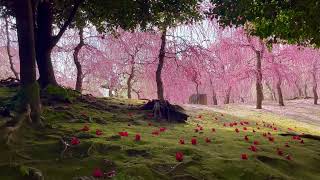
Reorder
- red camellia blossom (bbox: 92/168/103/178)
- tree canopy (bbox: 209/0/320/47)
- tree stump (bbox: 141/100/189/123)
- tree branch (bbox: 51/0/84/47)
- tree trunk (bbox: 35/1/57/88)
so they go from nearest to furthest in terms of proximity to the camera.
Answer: red camellia blossom (bbox: 92/168/103/178)
tree canopy (bbox: 209/0/320/47)
tree branch (bbox: 51/0/84/47)
tree stump (bbox: 141/100/189/123)
tree trunk (bbox: 35/1/57/88)

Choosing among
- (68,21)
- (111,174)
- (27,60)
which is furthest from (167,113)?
(111,174)

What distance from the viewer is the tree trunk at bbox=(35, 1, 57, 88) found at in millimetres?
17375

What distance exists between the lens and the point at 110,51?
4075cm

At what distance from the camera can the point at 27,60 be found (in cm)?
1145

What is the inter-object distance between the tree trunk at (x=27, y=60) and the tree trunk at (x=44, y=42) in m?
5.78

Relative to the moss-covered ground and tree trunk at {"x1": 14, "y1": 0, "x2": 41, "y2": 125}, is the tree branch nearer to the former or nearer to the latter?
the moss-covered ground

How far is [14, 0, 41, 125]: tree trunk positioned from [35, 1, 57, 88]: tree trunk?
19.0ft

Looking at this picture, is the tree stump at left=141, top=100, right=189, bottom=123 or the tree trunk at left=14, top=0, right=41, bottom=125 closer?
the tree trunk at left=14, top=0, right=41, bottom=125

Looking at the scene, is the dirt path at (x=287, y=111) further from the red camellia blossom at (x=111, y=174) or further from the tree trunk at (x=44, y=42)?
the red camellia blossom at (x=111, y=174)

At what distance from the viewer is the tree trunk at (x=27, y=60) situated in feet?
37.4

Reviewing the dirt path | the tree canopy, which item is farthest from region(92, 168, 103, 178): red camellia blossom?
the dirt path

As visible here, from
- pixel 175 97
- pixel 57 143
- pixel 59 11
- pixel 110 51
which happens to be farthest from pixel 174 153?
pixel 175 97

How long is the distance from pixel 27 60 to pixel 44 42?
620 cm

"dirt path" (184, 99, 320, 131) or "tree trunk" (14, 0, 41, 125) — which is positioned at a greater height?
"tree trunk" (14, 0, 41, 125)
